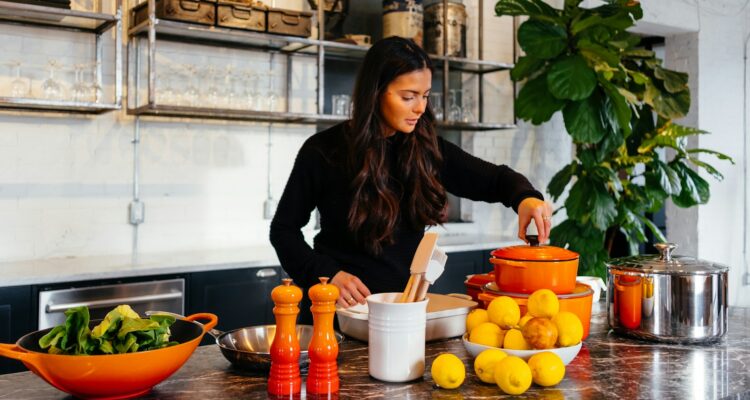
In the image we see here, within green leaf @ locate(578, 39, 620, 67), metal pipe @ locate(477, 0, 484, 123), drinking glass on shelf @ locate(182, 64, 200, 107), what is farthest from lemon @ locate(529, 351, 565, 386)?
metal pipe @ locate(477, 0, 484, 123)

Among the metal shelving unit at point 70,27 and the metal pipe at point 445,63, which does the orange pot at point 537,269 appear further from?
the metal pipe at point 445,63

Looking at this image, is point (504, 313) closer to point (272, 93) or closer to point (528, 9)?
point (272, 93)

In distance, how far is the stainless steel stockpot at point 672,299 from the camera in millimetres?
1797

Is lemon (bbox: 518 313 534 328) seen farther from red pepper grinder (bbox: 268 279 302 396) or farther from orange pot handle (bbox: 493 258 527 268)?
red pepper grinder (bbox: 268 279 302 396)

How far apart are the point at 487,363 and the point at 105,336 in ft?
2.43

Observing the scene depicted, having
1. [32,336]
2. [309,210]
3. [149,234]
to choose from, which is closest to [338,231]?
[309,210]

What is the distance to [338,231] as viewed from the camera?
236cm

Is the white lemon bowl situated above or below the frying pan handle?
below

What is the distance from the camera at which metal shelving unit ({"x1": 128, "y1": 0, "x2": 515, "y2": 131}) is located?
3.63 m

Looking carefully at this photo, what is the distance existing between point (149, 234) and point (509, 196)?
2.37 meters

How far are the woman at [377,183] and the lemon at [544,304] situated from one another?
61 cm

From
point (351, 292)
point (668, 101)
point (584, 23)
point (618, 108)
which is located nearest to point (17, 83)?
point (351, 292)

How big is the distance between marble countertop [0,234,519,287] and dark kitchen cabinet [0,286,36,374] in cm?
4

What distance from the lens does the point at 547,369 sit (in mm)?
1435
